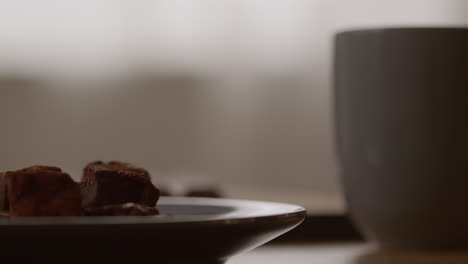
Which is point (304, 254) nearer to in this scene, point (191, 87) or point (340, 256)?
point (340, 256)

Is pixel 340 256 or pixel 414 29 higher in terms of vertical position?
pixel 414 29

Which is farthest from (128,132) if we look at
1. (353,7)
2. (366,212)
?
(366,212)

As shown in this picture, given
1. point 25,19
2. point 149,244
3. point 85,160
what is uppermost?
point 25,19

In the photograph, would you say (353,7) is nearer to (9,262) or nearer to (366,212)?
(366,212)

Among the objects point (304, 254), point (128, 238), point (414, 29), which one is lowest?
point (304, 254)

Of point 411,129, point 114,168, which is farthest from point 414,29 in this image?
point 114,168

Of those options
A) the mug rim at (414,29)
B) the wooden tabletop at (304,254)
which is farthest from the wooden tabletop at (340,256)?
the mug rim at (414,29)

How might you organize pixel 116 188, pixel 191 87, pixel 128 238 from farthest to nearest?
pixel 191 87
pixel 116 188
pixel 128 238

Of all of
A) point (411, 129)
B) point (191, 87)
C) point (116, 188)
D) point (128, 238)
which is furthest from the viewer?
point (191, 87)
